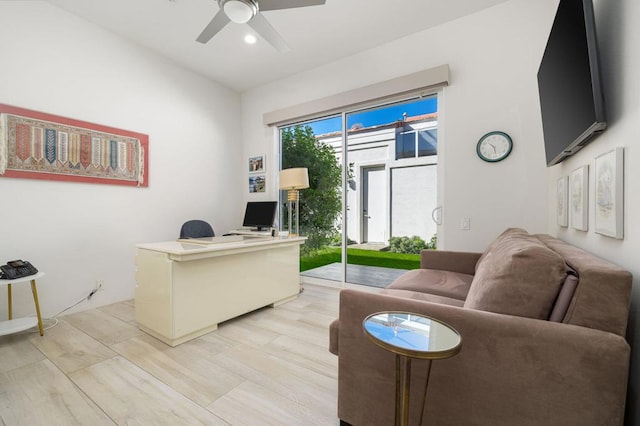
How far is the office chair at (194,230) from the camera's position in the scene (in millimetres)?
3230

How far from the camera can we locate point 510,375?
915mm

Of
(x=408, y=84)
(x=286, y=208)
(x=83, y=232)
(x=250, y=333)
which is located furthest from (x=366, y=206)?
(x=83, y=232)

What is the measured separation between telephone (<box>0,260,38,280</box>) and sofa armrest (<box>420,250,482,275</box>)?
3353 millimetres

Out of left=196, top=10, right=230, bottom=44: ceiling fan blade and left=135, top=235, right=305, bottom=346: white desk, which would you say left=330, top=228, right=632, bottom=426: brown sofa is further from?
left=196, top=10, right=230, bottom=44: ceiling fan blade

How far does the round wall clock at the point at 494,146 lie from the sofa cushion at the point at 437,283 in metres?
1.19

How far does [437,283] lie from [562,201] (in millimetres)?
1024

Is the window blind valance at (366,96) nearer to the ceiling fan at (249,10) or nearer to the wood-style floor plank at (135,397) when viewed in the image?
the ceiling fan at (249,10)

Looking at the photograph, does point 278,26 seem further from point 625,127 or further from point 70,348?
point 70,348

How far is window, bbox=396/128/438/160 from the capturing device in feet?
10.1

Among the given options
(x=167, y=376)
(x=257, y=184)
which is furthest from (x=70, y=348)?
(x=257, y=184)

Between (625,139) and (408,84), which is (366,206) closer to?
(408,84)

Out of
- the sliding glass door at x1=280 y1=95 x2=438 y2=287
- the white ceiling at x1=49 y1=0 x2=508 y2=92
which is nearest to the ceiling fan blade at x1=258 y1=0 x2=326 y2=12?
the white ceiling at x1=49 y1=0 x2=508 y2=92

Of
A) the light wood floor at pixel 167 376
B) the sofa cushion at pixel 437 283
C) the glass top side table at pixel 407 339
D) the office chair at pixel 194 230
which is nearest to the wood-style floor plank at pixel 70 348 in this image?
the light wood floor at pixel 167 376

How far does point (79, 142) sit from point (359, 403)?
3473 mm
